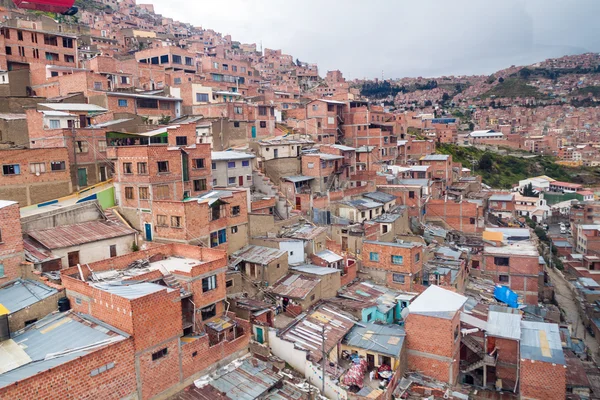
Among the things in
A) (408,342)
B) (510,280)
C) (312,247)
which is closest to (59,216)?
(312,247)

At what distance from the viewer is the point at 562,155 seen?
108 metres

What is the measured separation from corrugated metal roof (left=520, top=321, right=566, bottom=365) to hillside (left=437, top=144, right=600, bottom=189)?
53.7 m

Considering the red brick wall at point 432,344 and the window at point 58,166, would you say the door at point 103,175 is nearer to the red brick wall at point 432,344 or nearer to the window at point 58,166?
the window at point 58,166

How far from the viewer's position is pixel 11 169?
77.3 ft

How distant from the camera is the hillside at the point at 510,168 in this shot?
79.8m

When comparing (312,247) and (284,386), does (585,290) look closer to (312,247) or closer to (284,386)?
(312,247)

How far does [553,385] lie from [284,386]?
38.2 feet

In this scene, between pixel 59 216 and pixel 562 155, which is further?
pixel 562 155

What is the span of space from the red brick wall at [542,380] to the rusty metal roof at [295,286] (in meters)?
10.3

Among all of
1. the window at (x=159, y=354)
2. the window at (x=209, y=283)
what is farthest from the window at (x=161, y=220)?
the window at (x=159, y=354)

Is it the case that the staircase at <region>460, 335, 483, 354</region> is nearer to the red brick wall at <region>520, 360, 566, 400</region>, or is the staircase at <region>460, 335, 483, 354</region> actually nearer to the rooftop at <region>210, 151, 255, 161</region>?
the red brick wall at <region>520, 360, 566, 400</region>

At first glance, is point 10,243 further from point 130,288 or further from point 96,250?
point 130,288

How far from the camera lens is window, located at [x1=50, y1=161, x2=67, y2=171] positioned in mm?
25391

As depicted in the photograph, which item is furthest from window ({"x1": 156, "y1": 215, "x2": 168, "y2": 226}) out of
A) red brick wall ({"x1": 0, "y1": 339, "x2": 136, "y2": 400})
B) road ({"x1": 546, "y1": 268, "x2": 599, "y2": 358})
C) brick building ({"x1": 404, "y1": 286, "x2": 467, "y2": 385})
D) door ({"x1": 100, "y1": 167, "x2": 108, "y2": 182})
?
road ({"x1": 546, "y1": 268, "x2": 599, "y2": 358})
